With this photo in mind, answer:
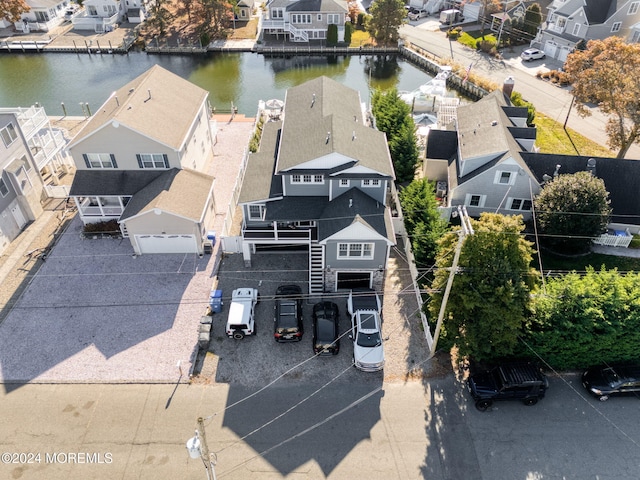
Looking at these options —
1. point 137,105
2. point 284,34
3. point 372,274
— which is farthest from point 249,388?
point 284,34

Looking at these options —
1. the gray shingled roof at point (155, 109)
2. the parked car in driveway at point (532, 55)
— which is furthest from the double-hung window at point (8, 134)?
the parked car in driveway at point (532, 55)

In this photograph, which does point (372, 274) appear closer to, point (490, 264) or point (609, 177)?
point (490, 264)

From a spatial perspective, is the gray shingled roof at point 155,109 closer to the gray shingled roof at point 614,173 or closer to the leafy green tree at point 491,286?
the leafy green tree at point 491,286

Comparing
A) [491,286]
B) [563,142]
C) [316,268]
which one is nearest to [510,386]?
[491,286]

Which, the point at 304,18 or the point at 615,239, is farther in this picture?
the point at 304,18

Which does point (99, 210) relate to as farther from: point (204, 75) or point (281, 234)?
point (204, 75)

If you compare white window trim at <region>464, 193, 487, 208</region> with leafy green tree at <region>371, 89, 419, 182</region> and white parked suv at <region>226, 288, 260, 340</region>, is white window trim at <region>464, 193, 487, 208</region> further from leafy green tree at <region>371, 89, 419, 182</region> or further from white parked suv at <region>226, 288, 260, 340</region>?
white parked suv at <region>226, 288, 260, 340</region>
